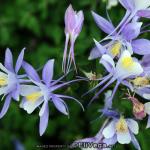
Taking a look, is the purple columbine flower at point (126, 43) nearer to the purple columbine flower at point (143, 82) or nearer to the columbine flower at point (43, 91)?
the purple columbine flower at point (143, 82)

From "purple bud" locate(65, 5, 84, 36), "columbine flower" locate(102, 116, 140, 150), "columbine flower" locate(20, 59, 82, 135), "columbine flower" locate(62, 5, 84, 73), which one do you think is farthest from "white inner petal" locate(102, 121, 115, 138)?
"purple bud" locate(65, 5, 84, 36)

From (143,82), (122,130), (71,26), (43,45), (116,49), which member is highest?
(43,45)

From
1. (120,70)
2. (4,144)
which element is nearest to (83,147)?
(120,70)

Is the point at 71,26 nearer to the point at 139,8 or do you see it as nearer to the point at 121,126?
the point at 139,8

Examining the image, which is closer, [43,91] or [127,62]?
[127,62]

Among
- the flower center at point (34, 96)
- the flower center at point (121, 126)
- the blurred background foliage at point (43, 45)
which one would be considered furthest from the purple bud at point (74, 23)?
the blurred background foliage at point (43, 45)

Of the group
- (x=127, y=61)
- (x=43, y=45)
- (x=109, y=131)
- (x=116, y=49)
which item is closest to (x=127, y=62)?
(x=127, y=61)

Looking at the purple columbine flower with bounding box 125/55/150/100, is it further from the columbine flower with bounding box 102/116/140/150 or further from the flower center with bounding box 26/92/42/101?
the flower center with bounding box 26/92/42/101

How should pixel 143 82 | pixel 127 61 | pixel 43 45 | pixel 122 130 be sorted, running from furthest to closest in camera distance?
1. pixel 43 45
2. pixel 122 130
3. pixel 143 82
4. pixel 127 61
